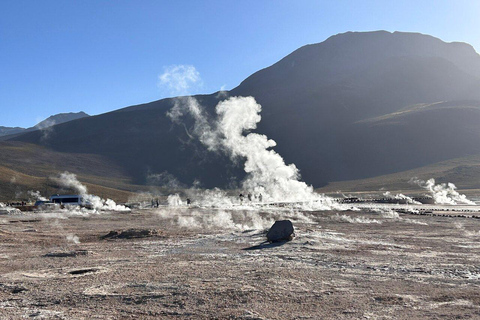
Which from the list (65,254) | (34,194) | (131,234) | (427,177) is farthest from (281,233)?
(427,177)

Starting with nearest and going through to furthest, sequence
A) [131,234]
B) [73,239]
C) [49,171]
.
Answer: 1. [73,239]
2. [131,234]
3. [49,171]

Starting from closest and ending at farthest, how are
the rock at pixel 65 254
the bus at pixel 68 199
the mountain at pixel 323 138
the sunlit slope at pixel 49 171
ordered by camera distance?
the rock at pixel 65 254, the bus at pixel 68 199, the sunlit slope at pixel 49 171, the mountain at pixel 323 138

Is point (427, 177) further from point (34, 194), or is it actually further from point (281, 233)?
point (281, 233)

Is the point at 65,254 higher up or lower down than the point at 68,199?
lower down

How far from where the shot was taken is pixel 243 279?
13.4 meters

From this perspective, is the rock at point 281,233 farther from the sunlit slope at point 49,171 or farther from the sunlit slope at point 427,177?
the sunlit slope at point 427,177

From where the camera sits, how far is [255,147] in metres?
87.1

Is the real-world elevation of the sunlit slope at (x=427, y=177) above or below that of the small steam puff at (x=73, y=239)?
below

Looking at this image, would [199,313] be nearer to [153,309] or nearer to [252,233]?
[153,309]

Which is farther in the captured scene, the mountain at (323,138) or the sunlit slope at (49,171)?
the mountain at (323,138)

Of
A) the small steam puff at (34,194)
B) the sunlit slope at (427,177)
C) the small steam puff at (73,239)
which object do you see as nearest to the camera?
the small steam puff at (73,239)

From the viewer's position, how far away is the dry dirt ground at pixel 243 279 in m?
10.2

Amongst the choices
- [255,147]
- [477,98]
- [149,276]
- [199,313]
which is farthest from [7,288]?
[477,98]

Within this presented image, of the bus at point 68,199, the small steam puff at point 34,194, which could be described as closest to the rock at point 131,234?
the bus at point 68,199
